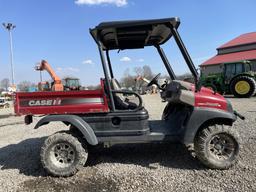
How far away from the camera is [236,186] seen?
3275 mm

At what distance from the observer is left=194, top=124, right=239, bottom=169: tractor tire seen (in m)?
3.79

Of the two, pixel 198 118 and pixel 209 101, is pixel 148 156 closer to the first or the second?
pixel 198 118

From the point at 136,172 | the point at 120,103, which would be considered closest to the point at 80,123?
the point at 120,103

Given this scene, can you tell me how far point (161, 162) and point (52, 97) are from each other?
1988 millimetres

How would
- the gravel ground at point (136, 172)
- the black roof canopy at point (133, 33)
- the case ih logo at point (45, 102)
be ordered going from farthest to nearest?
1. the case ih logo at point (45, 102)
2. the black roof canopy at point (133, 33)
3. the gravel ground at point (136, 172)

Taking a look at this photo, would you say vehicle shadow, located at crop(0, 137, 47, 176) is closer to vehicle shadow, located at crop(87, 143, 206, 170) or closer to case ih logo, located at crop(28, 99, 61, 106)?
vehicle shadow, located at crop(87, 143, 206, 170)

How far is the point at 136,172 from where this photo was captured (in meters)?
3.85

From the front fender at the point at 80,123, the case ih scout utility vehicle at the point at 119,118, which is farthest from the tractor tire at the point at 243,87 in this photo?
the front fender at the point at 80,123

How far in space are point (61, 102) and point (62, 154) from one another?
2.60 ft

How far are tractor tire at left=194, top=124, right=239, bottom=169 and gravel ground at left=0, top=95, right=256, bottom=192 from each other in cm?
12

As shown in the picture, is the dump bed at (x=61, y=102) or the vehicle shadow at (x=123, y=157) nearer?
the dump bed at (x=61, y=102)

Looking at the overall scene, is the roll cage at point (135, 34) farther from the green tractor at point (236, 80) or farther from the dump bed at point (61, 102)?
the green tractor at point (236, 80)

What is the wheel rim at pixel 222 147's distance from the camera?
151 inches

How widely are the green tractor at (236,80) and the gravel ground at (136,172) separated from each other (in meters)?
10.6
